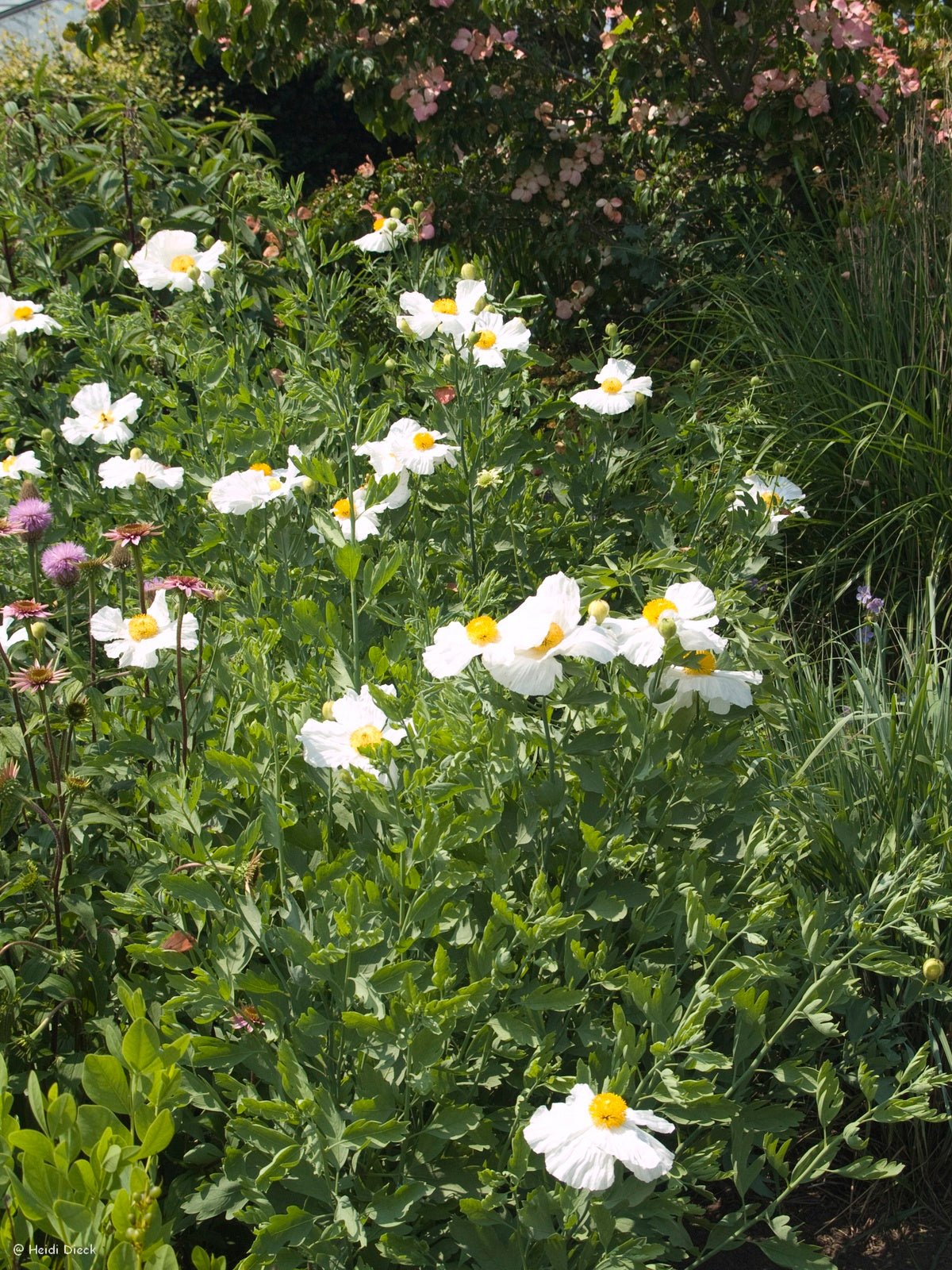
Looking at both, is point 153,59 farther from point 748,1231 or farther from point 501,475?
point 748,1231

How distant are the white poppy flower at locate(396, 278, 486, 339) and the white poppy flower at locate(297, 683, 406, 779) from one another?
97 cm

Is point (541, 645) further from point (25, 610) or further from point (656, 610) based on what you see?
point (25, 610)

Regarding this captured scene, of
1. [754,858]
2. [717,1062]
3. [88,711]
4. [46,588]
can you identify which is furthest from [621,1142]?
[46,588]

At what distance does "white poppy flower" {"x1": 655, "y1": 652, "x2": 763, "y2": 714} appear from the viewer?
1.50 m

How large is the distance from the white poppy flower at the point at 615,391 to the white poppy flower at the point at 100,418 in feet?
3.14

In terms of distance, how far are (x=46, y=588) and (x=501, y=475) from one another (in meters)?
1.00

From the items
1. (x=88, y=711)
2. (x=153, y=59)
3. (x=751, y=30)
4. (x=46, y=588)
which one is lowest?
(x=88, y=711)

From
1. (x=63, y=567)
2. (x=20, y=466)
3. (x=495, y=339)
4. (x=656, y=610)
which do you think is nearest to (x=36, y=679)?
(x=63, y=567)

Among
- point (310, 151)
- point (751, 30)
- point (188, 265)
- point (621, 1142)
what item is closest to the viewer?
point (621, 1142)

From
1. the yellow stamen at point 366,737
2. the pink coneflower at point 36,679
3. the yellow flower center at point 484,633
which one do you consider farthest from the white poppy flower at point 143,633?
the yellow flower center at point 484,633

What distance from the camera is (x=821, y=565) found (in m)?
3.41

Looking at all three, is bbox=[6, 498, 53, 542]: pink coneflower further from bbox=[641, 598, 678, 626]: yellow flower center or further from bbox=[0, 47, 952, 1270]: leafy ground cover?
bbox=[641, 598, 678, 626]: yellow flower center

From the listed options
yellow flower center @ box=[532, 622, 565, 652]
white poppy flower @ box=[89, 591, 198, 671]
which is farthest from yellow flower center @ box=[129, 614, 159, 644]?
yellow flower center @ box=[532, 622, 565, 652]

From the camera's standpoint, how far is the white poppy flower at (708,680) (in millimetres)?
1503
